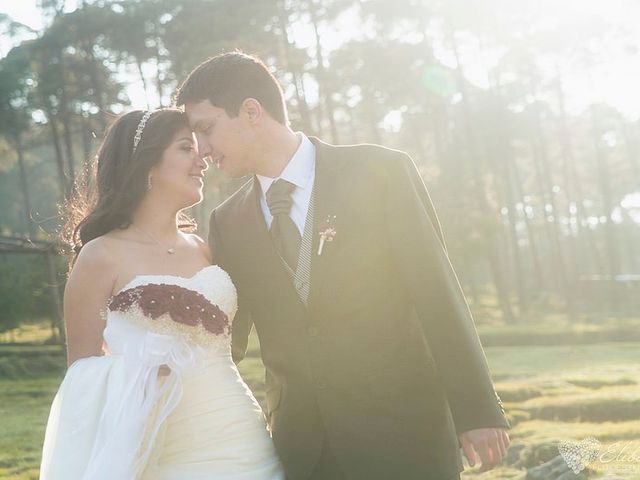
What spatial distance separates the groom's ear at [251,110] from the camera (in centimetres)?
420

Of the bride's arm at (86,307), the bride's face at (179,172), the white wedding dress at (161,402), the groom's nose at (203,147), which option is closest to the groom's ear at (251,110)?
the groom's nose at (203,147)

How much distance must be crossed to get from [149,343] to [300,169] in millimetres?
1088

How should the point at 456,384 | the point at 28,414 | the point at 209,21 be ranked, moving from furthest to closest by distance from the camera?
the point at 209,21 < the point at 28,414 < the point at 456,384

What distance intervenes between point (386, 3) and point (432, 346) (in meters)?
25.3

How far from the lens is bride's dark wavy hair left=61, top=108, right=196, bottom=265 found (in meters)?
4.43

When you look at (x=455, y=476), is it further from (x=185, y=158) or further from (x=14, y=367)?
(x=14, y=367)

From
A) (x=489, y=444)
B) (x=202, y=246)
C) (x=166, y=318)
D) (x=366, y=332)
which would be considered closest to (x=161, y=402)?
(x=166, y=318)

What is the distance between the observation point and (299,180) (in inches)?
163

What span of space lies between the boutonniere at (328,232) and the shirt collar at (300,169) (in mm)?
292

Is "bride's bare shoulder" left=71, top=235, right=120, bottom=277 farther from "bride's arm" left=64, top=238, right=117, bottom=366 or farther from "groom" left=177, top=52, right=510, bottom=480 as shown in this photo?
"groom" left=177, top=52, right=510, bottom=480

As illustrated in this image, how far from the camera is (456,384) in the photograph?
11.9 feet

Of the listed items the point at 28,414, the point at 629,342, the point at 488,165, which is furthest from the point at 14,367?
the point at 488,165

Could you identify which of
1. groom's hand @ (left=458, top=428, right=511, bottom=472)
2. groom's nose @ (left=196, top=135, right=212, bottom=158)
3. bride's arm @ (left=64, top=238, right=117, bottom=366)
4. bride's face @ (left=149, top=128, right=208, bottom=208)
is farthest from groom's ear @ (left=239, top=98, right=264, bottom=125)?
groom's hand @ (left=458, top=428, right=511, bottom=472)

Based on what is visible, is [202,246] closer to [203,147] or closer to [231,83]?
[203,147]
